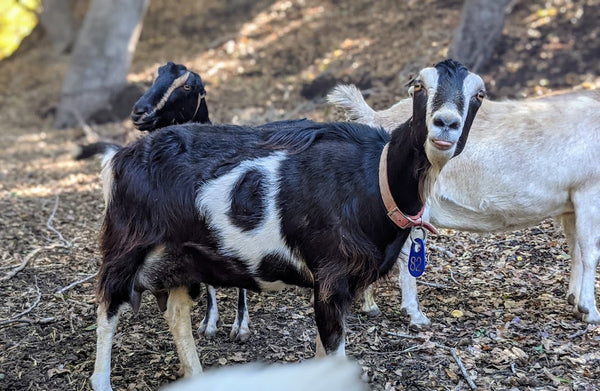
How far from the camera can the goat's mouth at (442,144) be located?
299 cm

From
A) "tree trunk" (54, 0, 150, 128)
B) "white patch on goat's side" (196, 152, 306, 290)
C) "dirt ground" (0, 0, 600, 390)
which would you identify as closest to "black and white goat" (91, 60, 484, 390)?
"white patch on goat's side" (196, 152, 306, 290)

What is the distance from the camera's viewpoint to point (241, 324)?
4.54 metres

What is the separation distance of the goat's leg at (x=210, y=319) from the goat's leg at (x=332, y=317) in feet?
4.42

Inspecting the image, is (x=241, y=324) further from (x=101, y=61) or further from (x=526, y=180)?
(x=101, y=61)

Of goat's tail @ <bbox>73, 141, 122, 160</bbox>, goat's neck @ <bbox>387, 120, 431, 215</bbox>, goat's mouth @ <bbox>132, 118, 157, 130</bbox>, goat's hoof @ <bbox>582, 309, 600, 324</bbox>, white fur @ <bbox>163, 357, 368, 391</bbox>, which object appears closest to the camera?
white fur @ <bbox>163, 357, 368, 391</bbox>

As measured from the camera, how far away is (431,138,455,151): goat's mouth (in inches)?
118

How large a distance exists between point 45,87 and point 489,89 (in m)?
8.93

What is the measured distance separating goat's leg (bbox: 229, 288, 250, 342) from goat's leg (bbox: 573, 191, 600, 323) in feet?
7.52

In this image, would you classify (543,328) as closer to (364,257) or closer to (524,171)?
(524,171)

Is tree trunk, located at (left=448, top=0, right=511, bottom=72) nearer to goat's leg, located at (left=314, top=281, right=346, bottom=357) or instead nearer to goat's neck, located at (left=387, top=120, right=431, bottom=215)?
goat's neck, located at (left=387, top=120, right=431, bottom=215)

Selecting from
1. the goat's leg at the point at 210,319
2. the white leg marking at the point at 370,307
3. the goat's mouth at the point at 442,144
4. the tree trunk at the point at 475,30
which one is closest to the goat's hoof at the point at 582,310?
the white leg marking at the point at 370,307

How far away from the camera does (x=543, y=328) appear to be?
4473 mm

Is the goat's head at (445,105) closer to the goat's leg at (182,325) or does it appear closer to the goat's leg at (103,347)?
the goat's leg at (182,325)

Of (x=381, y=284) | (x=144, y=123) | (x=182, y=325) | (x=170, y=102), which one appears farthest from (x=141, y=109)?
(x=381, y=284)
